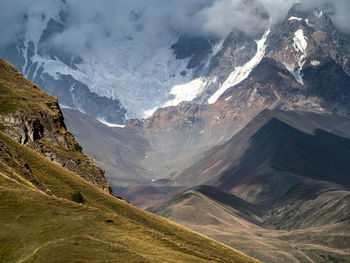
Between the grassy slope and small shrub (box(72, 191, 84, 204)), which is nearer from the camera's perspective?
the grassy slope

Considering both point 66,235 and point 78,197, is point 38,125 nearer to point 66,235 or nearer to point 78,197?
point 78,197

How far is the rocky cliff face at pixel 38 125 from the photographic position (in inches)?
5217

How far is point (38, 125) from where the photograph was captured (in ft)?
467

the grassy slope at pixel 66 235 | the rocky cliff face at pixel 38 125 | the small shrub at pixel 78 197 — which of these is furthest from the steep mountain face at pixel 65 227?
the rocky cliff face at pixel 38 125

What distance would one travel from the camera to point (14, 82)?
165 meters

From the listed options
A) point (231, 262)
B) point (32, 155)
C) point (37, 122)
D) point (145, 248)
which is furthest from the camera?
point (37, 122)

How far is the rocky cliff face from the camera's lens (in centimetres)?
13250

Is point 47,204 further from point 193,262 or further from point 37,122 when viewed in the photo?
point 37,122

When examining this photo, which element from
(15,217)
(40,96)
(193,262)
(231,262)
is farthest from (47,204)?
(40,96)

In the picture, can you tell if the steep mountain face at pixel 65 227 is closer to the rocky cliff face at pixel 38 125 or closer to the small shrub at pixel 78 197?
the small shrub at pixel 78 197

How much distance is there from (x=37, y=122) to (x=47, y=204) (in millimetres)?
76166

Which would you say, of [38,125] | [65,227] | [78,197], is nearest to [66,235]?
[65,227]

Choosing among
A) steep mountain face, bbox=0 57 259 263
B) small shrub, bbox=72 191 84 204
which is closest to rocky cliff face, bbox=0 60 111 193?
steep mountain face, bbox=0 57 259 263

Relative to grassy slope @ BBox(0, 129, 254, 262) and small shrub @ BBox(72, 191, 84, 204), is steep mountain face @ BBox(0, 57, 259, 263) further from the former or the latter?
small shrub @ BBox(72, 191, 84, 204)
